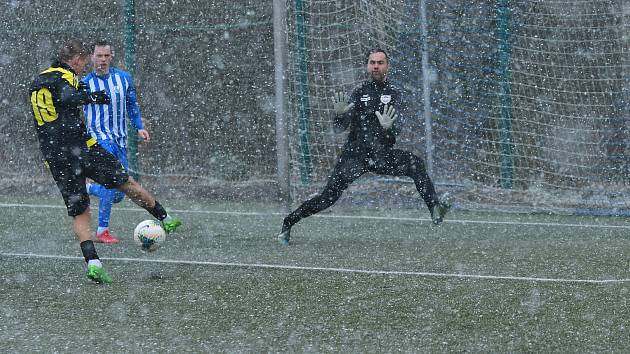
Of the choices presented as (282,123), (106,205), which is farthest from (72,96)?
(282,123)

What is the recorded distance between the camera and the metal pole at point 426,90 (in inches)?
464

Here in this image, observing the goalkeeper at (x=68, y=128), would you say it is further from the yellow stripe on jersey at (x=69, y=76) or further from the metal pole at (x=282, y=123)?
the metal pole at (x=282, y=123)

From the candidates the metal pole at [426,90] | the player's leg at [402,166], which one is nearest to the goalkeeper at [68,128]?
the player's leg at [402,166]

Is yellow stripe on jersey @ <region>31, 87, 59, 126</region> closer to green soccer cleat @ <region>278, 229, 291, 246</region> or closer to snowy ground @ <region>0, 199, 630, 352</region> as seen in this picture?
snowy ground @ <region>0, 199, 630, 352</region>

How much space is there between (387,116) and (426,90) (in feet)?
10.3

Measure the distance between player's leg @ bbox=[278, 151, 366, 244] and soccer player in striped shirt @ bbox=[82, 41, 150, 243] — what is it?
1410 mm

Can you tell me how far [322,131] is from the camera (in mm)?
12242

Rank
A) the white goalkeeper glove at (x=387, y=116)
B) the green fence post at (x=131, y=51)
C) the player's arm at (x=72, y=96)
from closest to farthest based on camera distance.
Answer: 1. the player's arm at (x=72, y=96)
2. the white goalkeeper glove at (x=387, y=116)
3. the green fence post at (x=131, y=51)

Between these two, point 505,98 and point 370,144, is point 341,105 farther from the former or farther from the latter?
point 505,98

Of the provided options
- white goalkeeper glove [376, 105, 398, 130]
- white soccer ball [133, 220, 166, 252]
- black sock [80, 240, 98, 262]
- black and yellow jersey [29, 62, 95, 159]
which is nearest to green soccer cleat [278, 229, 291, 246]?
white goalkeeper glove [376, 105, 398, 130]

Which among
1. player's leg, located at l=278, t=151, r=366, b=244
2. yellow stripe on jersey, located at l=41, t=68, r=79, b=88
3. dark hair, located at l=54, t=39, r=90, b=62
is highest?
dark hair, located at l=54, t=39, r=90, b=62

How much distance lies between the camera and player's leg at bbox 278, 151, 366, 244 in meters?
8.73

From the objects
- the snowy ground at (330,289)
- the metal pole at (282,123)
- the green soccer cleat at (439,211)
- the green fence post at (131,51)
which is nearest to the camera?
the snowy ground at (330,289)

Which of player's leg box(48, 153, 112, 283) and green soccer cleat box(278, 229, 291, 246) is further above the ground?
player's leg box(48, 153, 112, 283)
